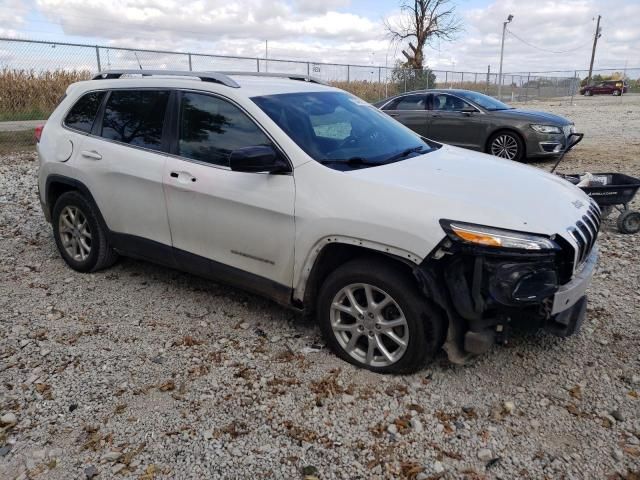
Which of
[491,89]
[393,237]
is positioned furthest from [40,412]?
[491,89]

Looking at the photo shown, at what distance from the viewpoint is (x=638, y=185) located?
561 centimetres

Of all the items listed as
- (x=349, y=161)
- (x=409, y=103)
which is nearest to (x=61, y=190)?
(x=349, y=161)

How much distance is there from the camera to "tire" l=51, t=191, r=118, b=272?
461 centimetres

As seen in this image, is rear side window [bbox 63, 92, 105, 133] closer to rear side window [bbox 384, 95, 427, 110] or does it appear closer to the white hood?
the white hood

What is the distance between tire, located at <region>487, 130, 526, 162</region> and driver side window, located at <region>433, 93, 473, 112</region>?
3.05ft

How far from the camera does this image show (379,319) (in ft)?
10.4

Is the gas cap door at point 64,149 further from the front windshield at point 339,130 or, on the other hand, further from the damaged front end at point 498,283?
the damaged front end at point 498,283

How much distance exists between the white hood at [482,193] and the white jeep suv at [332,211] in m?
0.01

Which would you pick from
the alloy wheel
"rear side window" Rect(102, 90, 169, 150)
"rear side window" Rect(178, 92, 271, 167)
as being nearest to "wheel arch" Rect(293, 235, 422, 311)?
"rear side window" Rect(178, 92, 271, 167)

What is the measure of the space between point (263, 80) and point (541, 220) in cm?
239

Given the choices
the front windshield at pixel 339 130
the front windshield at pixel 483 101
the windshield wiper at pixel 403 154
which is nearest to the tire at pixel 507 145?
the front windshield at pixel 483 101

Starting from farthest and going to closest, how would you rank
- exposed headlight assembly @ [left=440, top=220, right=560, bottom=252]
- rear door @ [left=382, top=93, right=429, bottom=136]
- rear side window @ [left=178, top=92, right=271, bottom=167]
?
rear door @ [left=382, top=93, right=429, bottom=136] < rear side window @ [left=178, top=92, right=271, bottom=167] < exposed headlight assembly @ [left=440, top=220, right=560, bottom=252]

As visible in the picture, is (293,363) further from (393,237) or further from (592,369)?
(592,369)

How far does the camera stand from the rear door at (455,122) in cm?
1053
